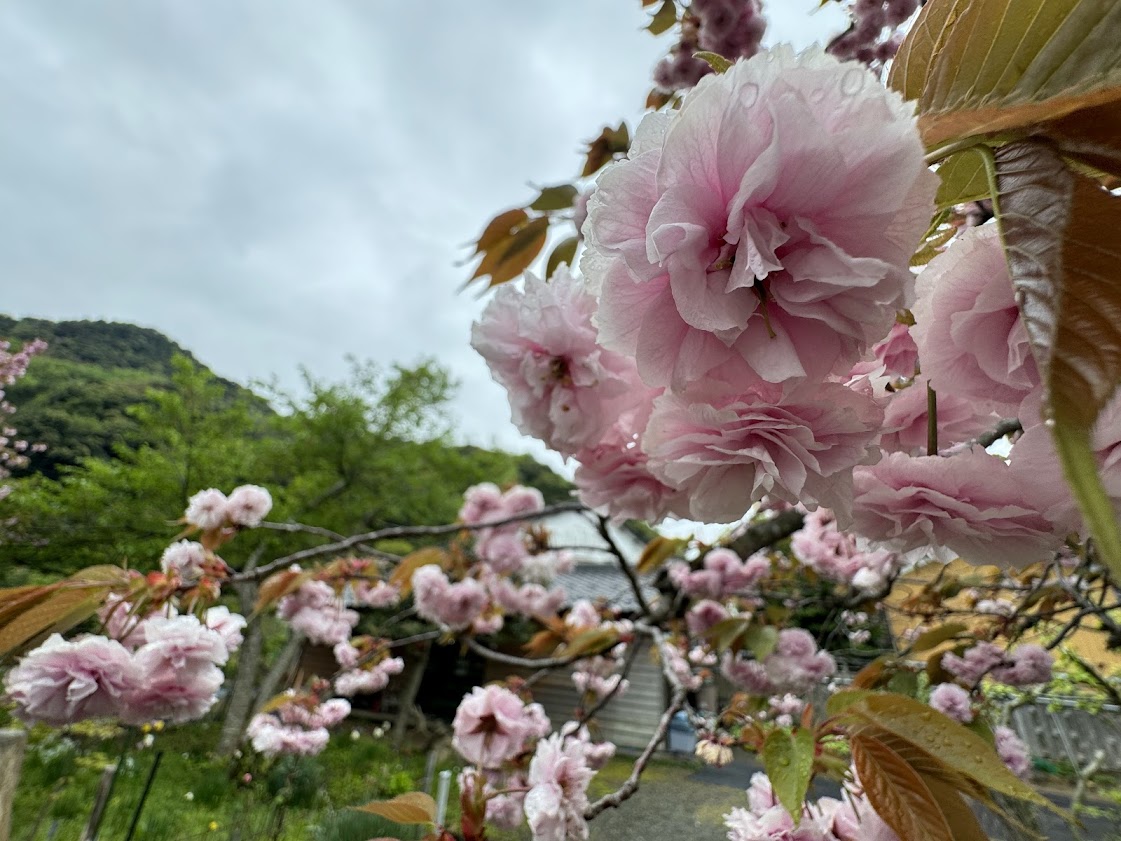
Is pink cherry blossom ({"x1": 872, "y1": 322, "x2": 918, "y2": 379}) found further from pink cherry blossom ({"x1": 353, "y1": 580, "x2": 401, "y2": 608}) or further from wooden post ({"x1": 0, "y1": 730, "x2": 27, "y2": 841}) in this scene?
pink cherry blossom ({"x1": 353, "y1": 580, "x2": 401, "y2": 608})

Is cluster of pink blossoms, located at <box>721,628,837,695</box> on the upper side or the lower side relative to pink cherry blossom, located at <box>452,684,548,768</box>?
upper

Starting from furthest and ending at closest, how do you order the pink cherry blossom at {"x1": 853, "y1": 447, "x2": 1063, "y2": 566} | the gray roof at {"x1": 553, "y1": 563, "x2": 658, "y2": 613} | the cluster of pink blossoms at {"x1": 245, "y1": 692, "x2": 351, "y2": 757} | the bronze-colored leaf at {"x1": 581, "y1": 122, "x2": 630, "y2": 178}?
the gray roof at {"x1": 553, "y1": 563, "x2": 658, "y2": 613}, the cluster of pink blossoms at {"x1": 245, "y1": 692, "x2": 351, "y2": 757}, the bronze-colored leaf at {"x1": 581, "y1": 122, "x2": 630, "y2": 178}, the pink cherry blossom at {"x1": 853, "y1": 447, "x2": 1063, "y2": 566}

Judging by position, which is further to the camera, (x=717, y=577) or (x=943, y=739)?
(x=717, y=577)

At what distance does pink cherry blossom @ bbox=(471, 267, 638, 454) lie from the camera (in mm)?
464

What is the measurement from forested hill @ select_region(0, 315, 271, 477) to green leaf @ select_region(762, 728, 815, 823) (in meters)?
8.04

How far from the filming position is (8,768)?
5.14ft

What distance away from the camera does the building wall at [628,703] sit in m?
7.84

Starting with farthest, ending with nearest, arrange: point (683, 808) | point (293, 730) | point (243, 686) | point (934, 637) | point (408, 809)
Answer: point (243, 686), point (683, 808), point (293, 730), point (934, 637), point (408, 809)

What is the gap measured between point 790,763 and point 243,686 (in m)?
8.10

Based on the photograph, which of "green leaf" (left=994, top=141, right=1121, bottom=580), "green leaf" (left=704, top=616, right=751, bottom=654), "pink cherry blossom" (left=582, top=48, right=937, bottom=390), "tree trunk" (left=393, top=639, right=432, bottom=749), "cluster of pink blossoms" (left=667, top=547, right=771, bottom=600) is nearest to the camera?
"green leaf" (left=994, top=141, right=1121, bottom=580)

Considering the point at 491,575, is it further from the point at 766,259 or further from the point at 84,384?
the point at 84,384

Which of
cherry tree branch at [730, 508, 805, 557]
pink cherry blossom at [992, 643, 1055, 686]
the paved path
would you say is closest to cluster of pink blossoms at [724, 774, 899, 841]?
cherry tree branch at [730, 508, 805, 557]

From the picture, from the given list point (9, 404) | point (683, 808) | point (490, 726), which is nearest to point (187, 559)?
point (490, 726)

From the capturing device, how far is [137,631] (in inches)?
35.9
